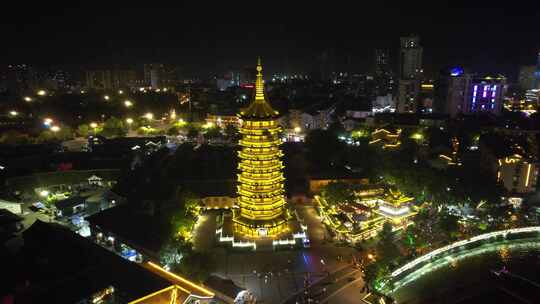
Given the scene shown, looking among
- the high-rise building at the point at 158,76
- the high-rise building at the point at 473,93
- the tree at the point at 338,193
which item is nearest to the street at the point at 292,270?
the tree at the point at 338,193

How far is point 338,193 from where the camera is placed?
20469mm

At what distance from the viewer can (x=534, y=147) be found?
85.9 feet

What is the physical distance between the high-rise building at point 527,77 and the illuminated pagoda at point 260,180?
7289 cm

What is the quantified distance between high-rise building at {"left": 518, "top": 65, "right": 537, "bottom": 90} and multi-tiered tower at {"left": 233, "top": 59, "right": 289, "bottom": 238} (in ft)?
239

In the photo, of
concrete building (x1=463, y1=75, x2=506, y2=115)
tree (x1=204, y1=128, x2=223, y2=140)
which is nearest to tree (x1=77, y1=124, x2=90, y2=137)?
tree (x1=204, y1=128, x2=223, y2=140)

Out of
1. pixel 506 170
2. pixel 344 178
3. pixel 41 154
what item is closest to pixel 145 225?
pixel 344 178

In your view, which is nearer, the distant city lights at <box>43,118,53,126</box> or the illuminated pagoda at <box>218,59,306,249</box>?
the illuminated pagoda at <box>218,59,306,249</box>

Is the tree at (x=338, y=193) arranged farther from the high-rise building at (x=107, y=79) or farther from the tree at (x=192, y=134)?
the high-rise building at (x=107, y=79)

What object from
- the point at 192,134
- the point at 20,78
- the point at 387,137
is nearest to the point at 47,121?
the point at 192,134

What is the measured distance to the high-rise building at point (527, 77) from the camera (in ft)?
232

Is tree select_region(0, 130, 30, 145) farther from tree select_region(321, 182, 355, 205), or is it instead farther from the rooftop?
tree select_region(321, 182, 355, 205)

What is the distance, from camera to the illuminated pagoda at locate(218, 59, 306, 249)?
18.0 metres

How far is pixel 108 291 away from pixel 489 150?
24514mm

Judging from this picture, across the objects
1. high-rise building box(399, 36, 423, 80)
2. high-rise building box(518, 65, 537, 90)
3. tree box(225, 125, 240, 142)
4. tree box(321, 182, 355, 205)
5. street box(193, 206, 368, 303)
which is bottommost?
street box(193, 206, 368, 303)
